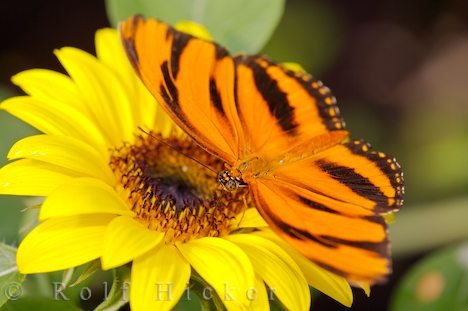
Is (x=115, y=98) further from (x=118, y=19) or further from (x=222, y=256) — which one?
(x=222, y=256)

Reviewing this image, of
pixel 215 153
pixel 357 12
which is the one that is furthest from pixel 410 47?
pixel 215 153

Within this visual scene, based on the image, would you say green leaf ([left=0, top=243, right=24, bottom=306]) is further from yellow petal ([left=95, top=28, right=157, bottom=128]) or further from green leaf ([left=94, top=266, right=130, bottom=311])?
yellow petal ([left=95, top=28, right=157, bottom=128])

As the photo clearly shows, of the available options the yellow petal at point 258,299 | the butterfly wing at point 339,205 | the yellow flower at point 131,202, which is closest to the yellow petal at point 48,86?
the yellow flower at point 131,202

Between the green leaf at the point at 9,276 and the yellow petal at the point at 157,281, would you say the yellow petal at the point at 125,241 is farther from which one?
the green leaf at the point at 9,276

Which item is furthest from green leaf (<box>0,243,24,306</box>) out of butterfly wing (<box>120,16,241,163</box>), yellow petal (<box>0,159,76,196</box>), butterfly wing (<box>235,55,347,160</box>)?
butterfly wing (<box>235,55,347,160</box>)

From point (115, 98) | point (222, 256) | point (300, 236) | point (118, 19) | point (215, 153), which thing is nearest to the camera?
point (300, 236)
